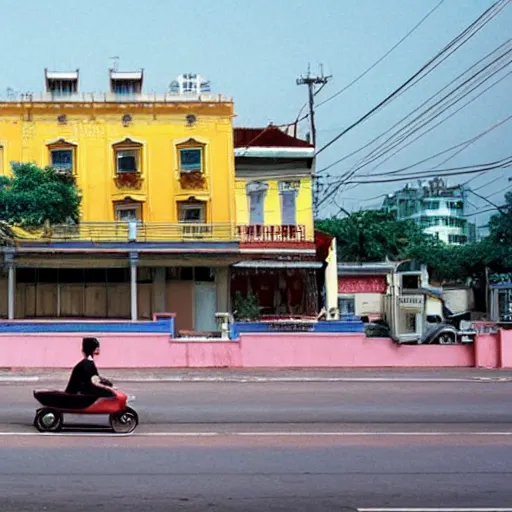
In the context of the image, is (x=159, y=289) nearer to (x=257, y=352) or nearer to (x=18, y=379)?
(x=257, y=352)

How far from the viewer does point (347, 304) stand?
1758 inches

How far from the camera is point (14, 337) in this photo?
27.9 metres

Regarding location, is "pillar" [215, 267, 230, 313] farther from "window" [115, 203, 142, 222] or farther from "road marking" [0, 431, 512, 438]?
"road marking" [0, 431, 512, 438]

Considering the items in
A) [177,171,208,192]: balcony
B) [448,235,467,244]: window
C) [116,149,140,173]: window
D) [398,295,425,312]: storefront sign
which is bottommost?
[398,295,425,312]: storefront sign

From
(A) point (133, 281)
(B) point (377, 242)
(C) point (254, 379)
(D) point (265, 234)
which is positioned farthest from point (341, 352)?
(B) point (377, 242)

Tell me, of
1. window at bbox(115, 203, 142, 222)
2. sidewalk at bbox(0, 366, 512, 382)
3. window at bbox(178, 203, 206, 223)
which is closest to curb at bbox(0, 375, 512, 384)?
sidewalk at bbox(0, 366, 512, 382)

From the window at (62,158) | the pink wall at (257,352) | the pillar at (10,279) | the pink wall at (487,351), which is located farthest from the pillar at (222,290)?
the pink wall at (487,351)

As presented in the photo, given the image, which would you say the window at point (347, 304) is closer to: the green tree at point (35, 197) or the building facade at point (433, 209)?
the green tree at point (35, 197)

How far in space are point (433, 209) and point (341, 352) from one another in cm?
9799

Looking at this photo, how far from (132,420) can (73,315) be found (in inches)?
935

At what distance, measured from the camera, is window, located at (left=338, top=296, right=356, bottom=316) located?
146ft

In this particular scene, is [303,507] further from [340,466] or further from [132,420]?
[132,420]

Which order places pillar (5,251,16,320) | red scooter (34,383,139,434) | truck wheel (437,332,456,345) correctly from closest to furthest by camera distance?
red scooter (34,383,139,434) → pillar (5,251,16,320) → truck wheel (437,332,456,345)

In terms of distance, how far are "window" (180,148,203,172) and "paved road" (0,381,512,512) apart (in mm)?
20159
